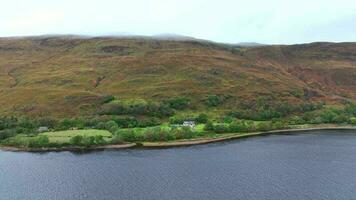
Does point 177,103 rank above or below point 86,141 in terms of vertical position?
above

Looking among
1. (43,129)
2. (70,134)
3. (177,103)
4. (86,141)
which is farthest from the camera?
(177,103)

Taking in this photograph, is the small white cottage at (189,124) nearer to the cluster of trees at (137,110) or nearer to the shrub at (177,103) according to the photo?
the cluster of trees at (137,110)

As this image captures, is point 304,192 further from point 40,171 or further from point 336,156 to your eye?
point 40,171

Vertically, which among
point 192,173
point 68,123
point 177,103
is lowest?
point 68,123

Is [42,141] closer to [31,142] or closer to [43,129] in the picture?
[31,142]

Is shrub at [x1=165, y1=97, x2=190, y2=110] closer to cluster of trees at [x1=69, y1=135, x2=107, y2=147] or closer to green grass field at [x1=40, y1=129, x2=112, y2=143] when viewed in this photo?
green grass field at [x1=40, y1=129, x2=112, y2=143]

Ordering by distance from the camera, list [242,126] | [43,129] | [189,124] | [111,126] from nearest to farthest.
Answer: [111,126] < [43,129] < [242,126] < [189,124]

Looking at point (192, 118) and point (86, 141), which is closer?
point (86, 141)

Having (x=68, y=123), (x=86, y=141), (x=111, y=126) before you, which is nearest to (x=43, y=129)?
(x=68, y=123)

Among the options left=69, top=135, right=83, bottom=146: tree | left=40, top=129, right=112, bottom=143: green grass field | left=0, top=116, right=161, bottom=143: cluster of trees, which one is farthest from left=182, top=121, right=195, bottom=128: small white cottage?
left=69, top=135, right=83, bottom=146: tree
